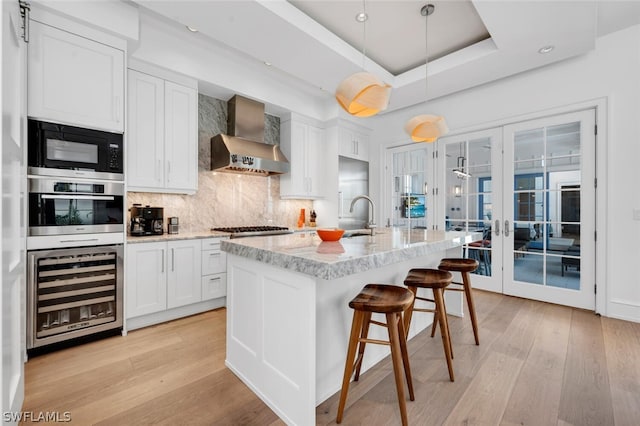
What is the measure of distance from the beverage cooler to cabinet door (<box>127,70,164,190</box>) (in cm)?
85

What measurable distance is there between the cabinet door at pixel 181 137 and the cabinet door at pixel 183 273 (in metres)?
0.71

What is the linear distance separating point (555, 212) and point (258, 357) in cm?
377

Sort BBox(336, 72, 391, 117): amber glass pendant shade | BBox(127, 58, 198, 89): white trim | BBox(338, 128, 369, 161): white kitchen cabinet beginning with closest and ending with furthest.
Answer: BBox(336, 72, 391, 117): amber glass pendant shade, BBox(127, 58, 198, 89): white trim, BBox(338, 128, 369, 161): white kitchen cabinet

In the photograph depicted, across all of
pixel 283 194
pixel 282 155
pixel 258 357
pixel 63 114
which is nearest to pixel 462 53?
pixel 282 155

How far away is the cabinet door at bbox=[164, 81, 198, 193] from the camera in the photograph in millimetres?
3164

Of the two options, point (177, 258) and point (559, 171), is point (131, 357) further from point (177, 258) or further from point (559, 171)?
point (559, 171)

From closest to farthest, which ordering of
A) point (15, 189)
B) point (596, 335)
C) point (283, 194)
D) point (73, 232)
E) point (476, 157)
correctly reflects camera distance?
point (15, 189)
point (73, 232)
point (596, 335)
point (476, 157)
point (283, 194)

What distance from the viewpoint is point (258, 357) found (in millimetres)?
1759

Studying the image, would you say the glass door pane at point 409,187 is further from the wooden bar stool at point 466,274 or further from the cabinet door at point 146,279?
the cabinet door at point 146,279

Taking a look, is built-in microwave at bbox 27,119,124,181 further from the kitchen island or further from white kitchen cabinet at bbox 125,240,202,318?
the kitchen island

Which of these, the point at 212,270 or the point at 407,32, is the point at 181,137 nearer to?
the point at 212,270

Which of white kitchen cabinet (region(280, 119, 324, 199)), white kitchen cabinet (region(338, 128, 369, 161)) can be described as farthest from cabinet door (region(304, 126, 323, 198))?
white kitchen cabinet (region(338, 128, 369, 161))

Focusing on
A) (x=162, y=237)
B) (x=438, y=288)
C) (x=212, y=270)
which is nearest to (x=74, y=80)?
(x=162, y=237)

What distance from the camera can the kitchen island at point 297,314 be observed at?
55.2 inches
